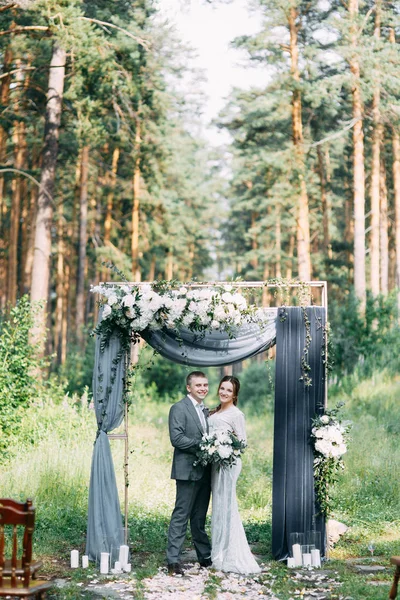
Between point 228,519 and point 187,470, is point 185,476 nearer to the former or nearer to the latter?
point 187,470

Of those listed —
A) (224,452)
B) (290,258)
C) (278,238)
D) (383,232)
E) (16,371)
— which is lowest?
(224,452)

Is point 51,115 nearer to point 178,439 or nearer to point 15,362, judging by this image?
point 15,362

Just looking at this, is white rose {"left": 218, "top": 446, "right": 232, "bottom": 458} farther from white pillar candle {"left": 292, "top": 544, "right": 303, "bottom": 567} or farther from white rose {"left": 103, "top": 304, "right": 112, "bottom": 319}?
white rose {"left": 103, "top": 304, "right": 112, "bottom": 319}

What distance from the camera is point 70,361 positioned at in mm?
20281

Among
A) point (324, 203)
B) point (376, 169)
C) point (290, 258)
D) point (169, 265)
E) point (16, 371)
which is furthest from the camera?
point (169, 265)

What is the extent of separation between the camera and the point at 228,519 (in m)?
8.27

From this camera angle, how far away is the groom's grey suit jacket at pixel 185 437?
815 cm

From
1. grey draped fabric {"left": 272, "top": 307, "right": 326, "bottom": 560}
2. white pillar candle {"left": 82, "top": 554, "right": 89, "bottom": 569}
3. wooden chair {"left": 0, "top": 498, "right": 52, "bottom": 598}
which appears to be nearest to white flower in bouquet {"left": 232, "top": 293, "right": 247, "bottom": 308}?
grey draped fabric {"left": 272, "top": 307, "right": 326, "bottom": 560}

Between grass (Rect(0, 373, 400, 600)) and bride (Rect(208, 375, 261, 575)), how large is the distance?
0.39 m

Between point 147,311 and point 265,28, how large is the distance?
14.4 metres

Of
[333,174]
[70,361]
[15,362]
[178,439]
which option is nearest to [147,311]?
[178,439]

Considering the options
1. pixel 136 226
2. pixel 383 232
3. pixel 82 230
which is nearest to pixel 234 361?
pixel 136 226

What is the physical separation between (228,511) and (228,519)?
0.08m

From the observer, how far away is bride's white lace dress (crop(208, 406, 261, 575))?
8.14 m
